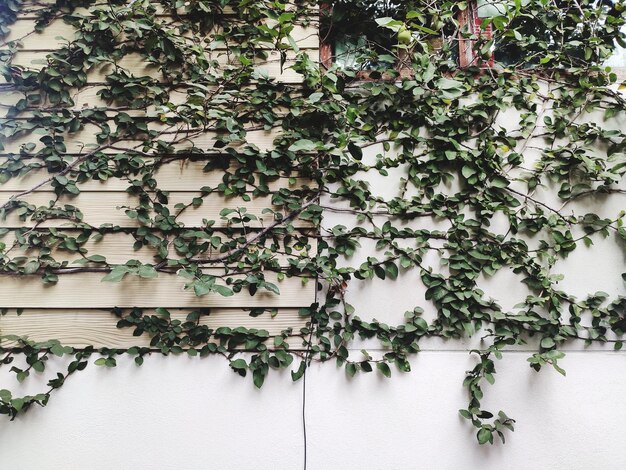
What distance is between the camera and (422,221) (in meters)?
1.63

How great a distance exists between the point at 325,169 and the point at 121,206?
86 centimetres

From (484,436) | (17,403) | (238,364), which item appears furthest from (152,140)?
(484,436)

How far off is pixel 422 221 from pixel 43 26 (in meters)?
1.88

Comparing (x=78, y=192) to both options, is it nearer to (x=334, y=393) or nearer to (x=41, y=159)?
(x=41, y=159)

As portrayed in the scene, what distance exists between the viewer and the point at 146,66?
166cm

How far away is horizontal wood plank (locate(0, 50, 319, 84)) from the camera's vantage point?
1.65 meters

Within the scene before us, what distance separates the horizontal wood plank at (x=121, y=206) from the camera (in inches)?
61.3

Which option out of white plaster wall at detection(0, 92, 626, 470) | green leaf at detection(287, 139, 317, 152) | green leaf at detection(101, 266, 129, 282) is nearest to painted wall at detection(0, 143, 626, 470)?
white plaster wall at detection(0, 92, 626, 470)

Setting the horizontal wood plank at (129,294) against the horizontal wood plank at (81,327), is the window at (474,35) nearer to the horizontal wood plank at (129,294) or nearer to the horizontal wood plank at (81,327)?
the horizontal wood plank at (129,294)

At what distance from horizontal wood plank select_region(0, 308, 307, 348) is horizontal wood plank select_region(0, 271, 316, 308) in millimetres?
34

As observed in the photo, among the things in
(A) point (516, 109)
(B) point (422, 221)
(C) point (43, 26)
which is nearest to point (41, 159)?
(C) point (43, 26)

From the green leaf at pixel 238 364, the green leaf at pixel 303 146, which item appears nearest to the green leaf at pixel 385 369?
the green leaf at pixel 238 364

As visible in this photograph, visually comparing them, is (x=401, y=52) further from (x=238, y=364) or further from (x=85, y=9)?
(x=238, y=364)

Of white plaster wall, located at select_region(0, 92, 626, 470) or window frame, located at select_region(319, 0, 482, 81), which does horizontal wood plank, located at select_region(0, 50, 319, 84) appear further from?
white plaster wall, located at select_region(0, 92, 626, 470)
